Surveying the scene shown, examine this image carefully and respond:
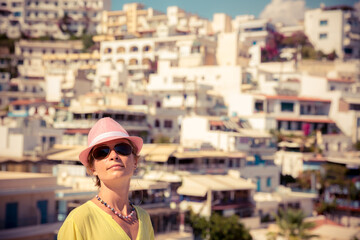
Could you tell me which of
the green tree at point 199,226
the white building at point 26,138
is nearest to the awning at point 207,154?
the green tree at point 199,226

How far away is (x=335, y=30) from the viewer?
60.7 meters

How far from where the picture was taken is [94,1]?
73500 mm

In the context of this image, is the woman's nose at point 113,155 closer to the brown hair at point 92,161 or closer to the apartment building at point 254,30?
the brown hair at point 92,161

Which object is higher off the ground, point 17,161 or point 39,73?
point 39,73

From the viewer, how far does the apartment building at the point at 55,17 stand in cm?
7156

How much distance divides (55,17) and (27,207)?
57332 millimetres

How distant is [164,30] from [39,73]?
48.5 ft

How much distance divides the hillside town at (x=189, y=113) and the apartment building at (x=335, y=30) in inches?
4.6

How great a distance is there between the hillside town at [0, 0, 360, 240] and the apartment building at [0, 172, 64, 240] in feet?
0.15

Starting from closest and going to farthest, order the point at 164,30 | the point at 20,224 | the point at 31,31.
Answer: the point at 20,224
the point at 164,30
the point at 31,31

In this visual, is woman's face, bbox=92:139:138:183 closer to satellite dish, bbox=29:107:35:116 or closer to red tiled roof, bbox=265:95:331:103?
red tiled roof, bbox=265:95:331:103

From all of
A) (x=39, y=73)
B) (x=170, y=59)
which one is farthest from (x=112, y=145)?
(x=39, y=73)

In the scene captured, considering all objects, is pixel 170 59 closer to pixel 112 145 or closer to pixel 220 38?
pixel 220 38

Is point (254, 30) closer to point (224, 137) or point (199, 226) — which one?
point (224, 137)
